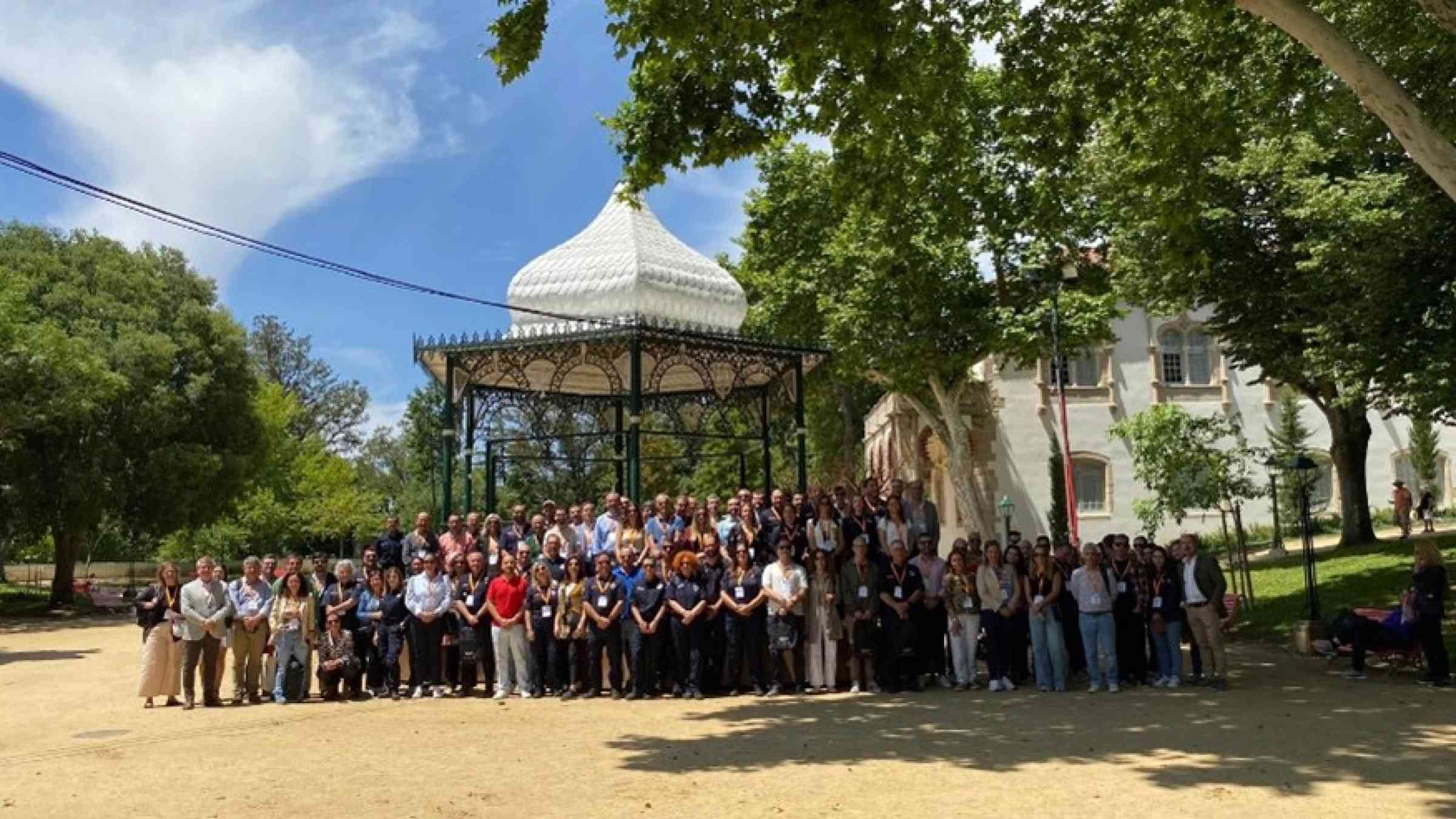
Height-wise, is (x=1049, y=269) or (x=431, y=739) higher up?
(x=1049, y=269)

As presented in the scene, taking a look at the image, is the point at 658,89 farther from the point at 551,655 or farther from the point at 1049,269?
the point at 1049,269

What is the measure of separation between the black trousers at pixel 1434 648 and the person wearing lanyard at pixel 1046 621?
3520mm

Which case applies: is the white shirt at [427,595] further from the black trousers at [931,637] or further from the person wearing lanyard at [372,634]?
the black trousers at [931,637]

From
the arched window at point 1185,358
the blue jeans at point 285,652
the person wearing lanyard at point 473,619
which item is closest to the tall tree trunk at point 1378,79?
the person wearing lanyard at point 473,619

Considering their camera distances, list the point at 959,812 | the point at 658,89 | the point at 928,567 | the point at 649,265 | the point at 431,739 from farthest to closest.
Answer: the point at 649,265
the point at 928,567
the point at 658,89
the point at 431,739
the point at 959,812

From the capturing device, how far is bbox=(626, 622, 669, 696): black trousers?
1230cm

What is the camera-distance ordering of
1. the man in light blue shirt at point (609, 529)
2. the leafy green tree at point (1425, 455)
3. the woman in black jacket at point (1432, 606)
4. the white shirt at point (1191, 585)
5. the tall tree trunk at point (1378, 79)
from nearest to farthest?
1. the tall tree trunk at point (1378, 79)
2. the woman in black jacket at point (1432, 606)
3. the white shirt at point (1191, 585)
4. the man in light blue shirt at point (609, 529)
5. the leafy green tree at point (1425, 455)

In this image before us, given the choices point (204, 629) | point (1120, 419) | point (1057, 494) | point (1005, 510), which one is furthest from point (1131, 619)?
point (1120, 419)

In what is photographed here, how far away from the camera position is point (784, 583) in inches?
481

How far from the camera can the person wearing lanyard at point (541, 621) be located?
1267 cm

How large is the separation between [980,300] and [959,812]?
2339 cm

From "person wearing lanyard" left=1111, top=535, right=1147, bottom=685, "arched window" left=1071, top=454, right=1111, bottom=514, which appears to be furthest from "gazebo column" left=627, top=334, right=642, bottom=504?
"arched window" left=1071, top=454, right=1111, bottom=514

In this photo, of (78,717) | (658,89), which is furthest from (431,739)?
(658,89)

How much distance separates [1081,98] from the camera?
1341 centimetres
